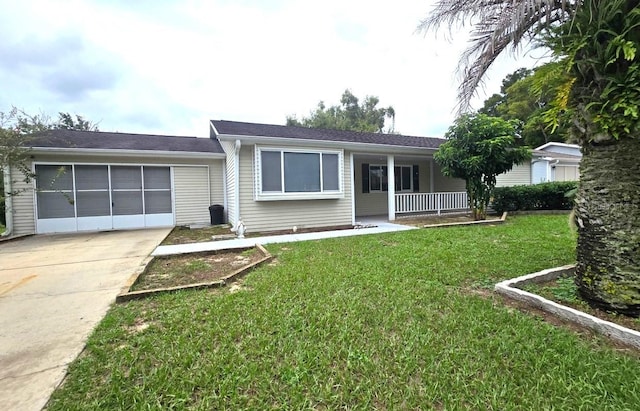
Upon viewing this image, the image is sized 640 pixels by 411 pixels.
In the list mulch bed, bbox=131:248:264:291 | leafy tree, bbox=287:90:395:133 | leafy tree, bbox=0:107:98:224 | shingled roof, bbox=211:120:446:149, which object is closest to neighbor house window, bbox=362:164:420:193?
shingled roof, bbox=211:120:446:149

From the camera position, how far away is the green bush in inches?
454

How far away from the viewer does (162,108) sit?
22.1 m

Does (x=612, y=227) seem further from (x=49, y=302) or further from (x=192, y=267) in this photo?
(x=49, y=302)

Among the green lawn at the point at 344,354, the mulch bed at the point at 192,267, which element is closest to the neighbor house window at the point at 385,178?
the mulch bed at the point at 192,267

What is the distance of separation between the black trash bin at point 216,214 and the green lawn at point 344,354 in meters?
7.37

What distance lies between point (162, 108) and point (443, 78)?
22947mm

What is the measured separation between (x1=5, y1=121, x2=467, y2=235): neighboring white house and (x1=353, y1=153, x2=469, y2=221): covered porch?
0.29 ft

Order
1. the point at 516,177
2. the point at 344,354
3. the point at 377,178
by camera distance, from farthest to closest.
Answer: the point at 516,177 → the point at 377,178 → the point at 344,354

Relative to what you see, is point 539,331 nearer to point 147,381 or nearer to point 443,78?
point 147,381

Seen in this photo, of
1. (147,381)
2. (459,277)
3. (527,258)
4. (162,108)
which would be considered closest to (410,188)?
(527,258)

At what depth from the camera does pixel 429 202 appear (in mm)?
11648

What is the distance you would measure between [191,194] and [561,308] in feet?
36.2

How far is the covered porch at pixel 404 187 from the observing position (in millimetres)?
11500

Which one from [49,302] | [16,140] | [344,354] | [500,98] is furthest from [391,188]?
[500,98]
